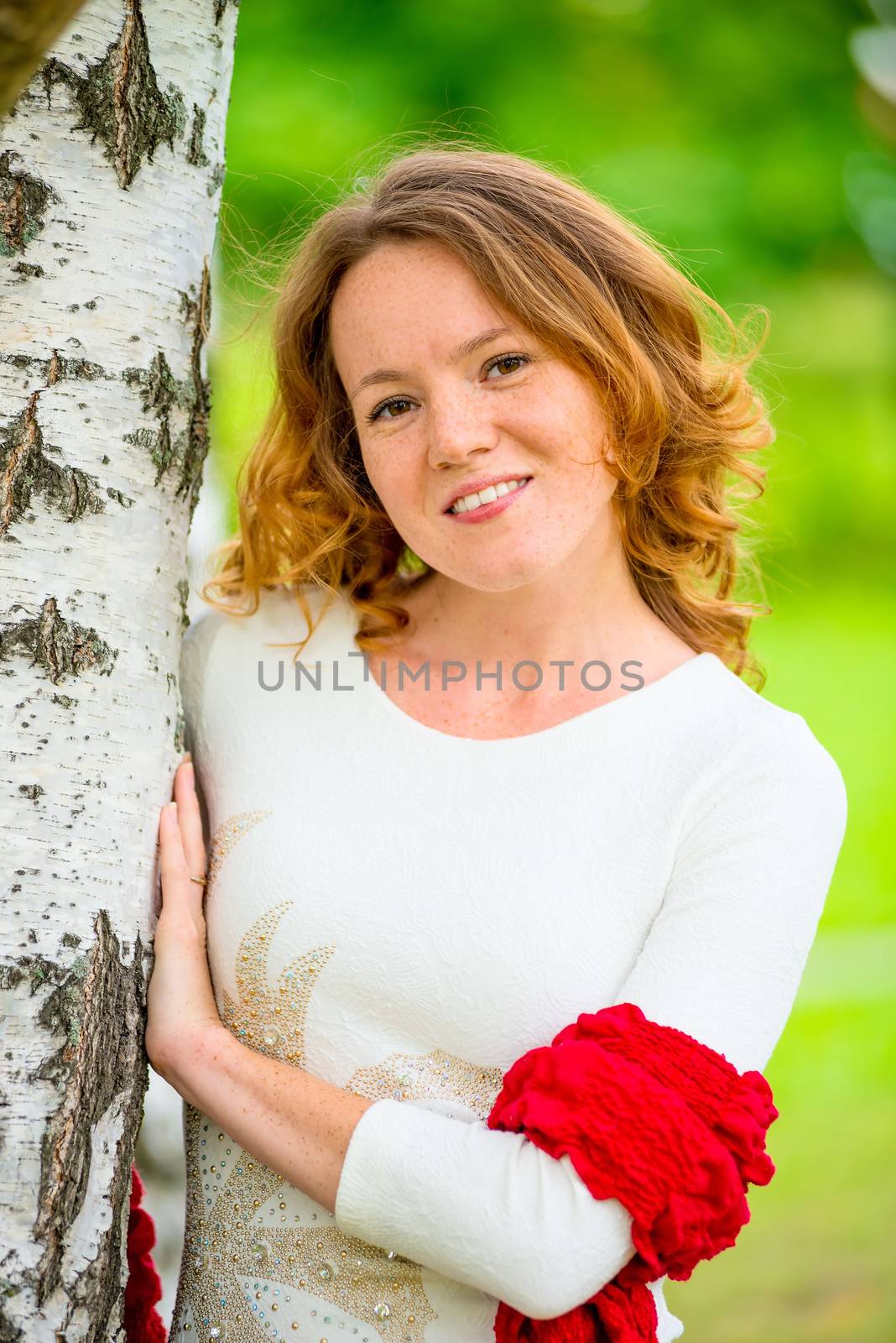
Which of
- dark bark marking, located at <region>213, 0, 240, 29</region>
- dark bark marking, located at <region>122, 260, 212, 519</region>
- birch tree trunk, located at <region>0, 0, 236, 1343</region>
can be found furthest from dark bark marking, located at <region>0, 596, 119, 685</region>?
dark bark marking, located at <region>213, 0, 240, 29</region>

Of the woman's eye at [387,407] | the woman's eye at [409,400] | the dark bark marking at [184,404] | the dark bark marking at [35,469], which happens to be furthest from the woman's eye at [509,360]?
the dark bark marking at [35,469]

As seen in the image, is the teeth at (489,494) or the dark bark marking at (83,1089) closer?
the dark bark marking at (83,1089)

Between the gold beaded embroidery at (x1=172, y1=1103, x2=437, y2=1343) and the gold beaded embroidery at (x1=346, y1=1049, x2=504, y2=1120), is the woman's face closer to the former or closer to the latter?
the gold beaded embroidery at (x1=346, y1=1049, x2=504, y2=1120)

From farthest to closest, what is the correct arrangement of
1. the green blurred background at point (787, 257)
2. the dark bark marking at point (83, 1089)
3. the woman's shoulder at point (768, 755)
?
the green blurred background at point (787, 257) < the woman's shoulder at point (768, 755) < the dark bark marking at point (83, 1089)

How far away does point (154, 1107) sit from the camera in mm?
2551

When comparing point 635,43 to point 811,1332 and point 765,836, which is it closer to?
point 765,836

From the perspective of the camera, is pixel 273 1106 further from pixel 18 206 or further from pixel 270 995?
pixel 18 206

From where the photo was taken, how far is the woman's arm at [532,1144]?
41.8 inches

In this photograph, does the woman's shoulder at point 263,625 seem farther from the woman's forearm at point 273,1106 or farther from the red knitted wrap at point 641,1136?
the red knitted wrap at point 641,1136

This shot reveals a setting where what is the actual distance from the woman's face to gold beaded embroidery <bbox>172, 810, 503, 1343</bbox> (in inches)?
15.0

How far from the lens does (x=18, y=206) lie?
111 cm

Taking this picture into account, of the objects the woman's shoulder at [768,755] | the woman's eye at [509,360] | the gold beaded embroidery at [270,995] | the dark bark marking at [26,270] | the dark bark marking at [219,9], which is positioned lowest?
the gold beaded embroidery at [270,995]

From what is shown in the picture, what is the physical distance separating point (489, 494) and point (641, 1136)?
2.12 ft

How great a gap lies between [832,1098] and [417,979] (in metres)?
2.73
